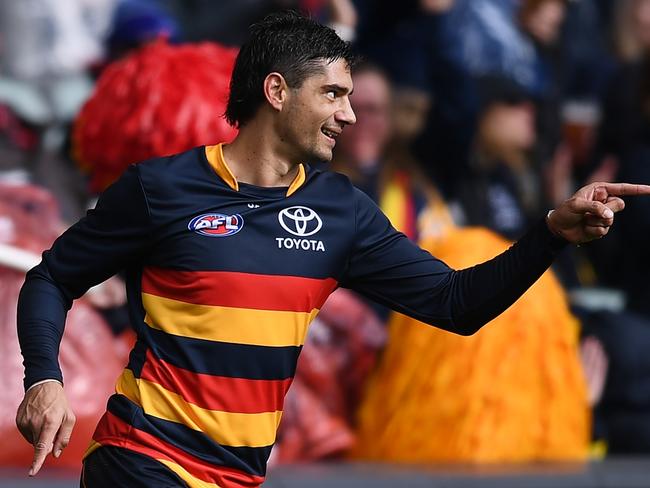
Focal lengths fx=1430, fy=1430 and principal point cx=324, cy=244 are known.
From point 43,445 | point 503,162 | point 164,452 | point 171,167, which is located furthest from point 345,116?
point 503,162

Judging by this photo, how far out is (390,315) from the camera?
20.7ft

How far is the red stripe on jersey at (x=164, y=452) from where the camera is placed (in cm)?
330

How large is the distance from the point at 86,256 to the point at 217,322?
0.35 metres

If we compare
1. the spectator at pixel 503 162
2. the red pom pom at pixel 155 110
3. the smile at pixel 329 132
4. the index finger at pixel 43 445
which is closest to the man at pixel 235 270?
the smile at pixel 329 132

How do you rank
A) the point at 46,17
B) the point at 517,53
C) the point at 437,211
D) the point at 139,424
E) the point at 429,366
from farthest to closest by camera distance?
the point at 517,53 < the point at 437,211 < the point at 46,17 < the point at 429,366 < the point at 139,424

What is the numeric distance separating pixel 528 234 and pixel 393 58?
152 inches

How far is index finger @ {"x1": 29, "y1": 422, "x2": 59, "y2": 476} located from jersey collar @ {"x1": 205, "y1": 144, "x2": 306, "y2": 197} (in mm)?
740

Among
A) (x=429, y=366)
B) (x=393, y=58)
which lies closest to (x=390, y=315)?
(x=429, y=366)

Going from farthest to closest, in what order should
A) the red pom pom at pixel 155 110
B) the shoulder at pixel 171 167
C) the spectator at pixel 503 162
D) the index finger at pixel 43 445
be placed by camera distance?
the spectator at pixel 503 162 → the red pom pom at pixel 155 110 → the shoulder at pixel 171 167 → the index finger at pixel 43 445

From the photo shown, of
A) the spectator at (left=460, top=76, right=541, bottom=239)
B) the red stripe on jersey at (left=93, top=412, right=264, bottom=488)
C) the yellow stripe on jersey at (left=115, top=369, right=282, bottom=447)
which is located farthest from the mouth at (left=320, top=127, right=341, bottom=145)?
the spectator at (left=460, top=76, right=541, bottom=239)

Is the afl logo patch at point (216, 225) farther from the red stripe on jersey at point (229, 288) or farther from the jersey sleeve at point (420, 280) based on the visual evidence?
the jersey sleeve at point (420, 280)

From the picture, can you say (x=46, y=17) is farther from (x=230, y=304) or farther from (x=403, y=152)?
(x=230, y=304)

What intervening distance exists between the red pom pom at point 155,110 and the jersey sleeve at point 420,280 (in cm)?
168

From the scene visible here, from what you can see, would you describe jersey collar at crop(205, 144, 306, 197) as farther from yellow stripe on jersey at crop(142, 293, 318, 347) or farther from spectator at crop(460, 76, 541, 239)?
spectator at crop(460, 76, 541, 239)
